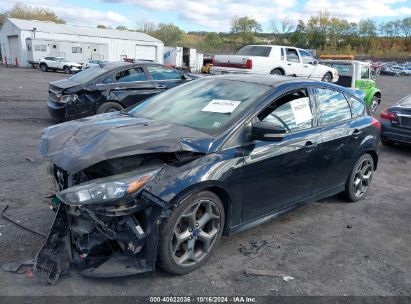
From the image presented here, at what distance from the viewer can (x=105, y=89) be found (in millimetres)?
9031

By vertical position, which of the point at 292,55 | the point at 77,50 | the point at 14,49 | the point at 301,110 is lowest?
the point at 14,49

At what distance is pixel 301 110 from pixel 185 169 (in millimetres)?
1705

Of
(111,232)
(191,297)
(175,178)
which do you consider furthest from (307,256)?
(111,232)

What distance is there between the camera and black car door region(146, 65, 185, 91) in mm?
9719

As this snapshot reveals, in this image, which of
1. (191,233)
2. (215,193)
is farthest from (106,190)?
(215,193)

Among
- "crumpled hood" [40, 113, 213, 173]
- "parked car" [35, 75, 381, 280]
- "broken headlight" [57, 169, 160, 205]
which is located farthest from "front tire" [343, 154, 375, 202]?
"broken headlight" [57, 169, 160, 205]

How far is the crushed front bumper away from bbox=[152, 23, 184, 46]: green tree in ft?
319

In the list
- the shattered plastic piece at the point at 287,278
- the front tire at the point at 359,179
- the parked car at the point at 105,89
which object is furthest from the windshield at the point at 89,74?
the shattered plastic piece at the point at 287,278

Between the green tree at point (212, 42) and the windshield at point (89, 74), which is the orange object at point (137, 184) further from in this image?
the green tree at point (212, 42)

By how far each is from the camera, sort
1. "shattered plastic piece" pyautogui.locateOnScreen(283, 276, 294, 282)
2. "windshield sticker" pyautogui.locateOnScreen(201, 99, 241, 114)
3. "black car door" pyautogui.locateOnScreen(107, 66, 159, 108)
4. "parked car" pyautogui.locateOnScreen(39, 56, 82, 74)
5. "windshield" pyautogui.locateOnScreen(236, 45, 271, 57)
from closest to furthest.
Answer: "shattered plastic piece" pyautogui.locateOnScreen(283, 276, 294, 282) → "windshield sticker" pyautogui.locateOnScreen(201, 99, 241, 114) → "black car door" pyautogui.locateOnScreen(107, 66, 159, 108) → "windshield" pyautogui.locateOnScreen(236, 45, 271, 57) → "parked car" pyautogui.locateOnScreen(39, 56, 82, 74)

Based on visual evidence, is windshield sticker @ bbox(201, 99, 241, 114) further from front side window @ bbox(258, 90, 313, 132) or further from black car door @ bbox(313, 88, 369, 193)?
black car door @ bbox(313, 88, 369, 193)

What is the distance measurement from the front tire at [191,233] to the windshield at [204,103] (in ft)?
2.25

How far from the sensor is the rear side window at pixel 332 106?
4.57 m

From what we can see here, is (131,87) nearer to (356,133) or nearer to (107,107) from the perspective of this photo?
(107,107)
